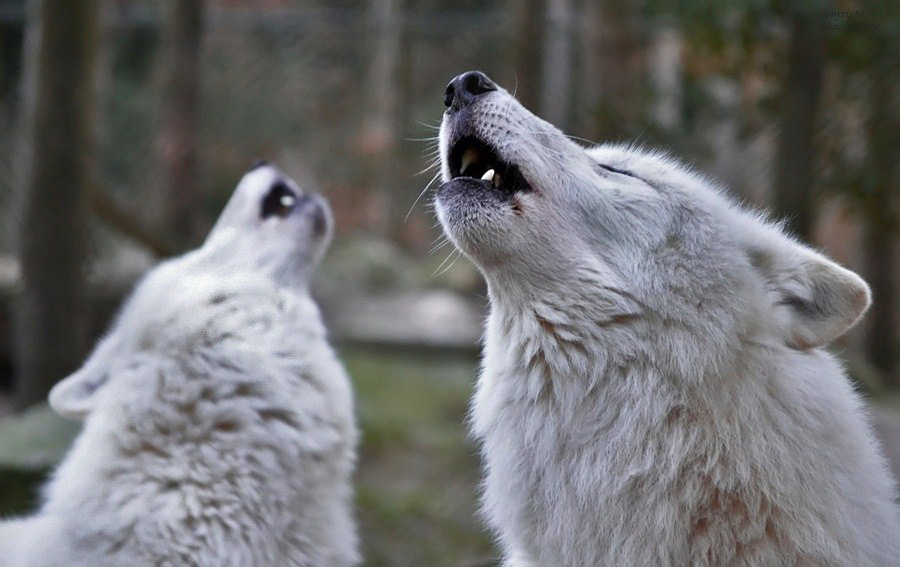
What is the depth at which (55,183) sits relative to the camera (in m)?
4.79

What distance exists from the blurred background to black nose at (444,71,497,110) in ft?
3.36

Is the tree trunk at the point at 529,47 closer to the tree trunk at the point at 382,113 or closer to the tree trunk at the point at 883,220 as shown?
the tree trunk at the point at 883,220

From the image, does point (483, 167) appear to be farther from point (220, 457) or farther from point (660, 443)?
point (220, 457)

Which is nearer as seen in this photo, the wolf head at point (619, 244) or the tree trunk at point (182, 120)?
the wolf head at point (619, 244)

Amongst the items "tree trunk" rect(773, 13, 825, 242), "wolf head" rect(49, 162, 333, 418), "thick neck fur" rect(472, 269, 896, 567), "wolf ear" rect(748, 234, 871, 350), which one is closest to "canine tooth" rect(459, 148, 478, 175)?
"thick neck fur" rect(472, 269, 896, 567)

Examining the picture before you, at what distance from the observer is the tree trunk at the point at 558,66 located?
339 inches

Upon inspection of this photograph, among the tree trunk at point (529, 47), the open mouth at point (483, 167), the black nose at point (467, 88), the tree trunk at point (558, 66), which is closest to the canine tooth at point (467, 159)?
the open mouth at point (483, 167)

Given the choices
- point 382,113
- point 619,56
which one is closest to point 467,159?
point 619,56

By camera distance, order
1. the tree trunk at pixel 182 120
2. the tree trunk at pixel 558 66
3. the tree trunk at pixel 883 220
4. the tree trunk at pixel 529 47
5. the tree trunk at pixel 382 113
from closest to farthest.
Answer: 1. the tree trunk at pixel 883 220
2. the tree trunk at pixel 529 47
3. the tree trunk at pixel 182 120
4. the tree trunk at pixel 558 66
5. the tree trunk at pixel 382 113

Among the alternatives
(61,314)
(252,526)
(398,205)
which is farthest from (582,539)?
(398,205)

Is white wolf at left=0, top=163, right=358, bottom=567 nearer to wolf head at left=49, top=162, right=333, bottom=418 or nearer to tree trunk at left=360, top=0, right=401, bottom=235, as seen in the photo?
wolf head at left=49, top=162, right=333, bottom=418

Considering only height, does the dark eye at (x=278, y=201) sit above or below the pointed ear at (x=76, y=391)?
above

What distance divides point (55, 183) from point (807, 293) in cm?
351

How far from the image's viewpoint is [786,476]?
2.47 metres
